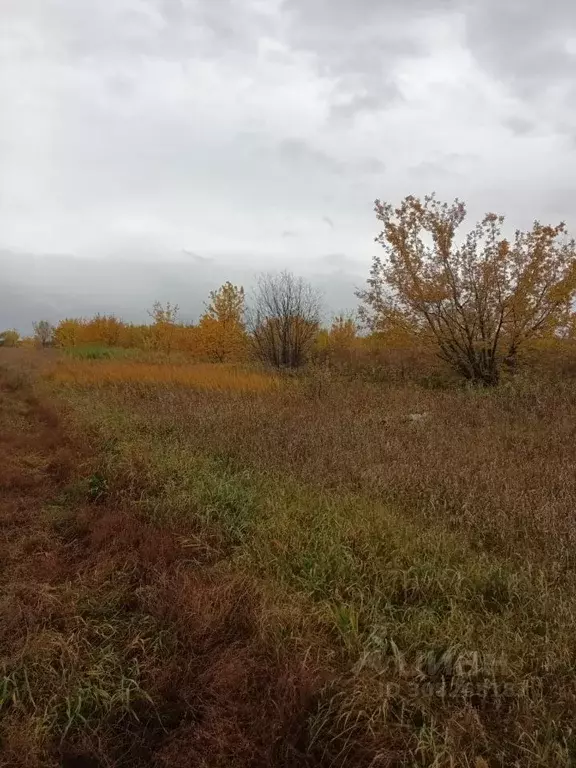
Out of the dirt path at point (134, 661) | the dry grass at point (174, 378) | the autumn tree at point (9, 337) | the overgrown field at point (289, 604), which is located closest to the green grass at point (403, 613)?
the overgrown field at point (289, 604)

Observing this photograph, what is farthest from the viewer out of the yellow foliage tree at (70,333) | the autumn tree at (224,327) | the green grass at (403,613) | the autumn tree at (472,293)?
the yellow foliage tree at (70,333)

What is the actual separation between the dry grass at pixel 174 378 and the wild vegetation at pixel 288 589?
4.20 meters

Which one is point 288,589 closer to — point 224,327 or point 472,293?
point 472,293

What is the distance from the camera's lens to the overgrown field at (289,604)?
2.36m

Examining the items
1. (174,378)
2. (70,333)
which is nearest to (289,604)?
(174,378)

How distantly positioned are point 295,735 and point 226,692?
437 mm

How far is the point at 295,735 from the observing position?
237 cm

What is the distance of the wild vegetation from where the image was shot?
2.38m

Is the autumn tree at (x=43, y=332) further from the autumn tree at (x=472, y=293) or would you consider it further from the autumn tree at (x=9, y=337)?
the autumn tree at (x=472, y=293)

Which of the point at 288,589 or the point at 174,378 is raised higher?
the point at 174,378

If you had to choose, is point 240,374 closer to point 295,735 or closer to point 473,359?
point 473,359

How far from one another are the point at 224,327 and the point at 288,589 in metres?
22.3

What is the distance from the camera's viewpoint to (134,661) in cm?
285

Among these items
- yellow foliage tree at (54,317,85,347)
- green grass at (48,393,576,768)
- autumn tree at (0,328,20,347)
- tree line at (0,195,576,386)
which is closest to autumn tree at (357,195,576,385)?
tree line at (0,195,576,386)
